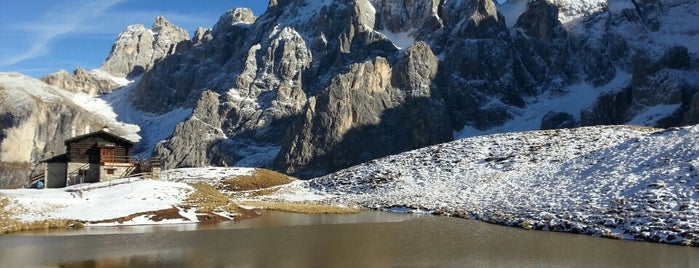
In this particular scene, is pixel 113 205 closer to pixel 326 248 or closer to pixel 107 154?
pixel 326 248

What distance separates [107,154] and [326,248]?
1673 inches

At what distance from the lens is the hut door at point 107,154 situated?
6217 cm

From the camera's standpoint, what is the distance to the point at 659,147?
47031 millimetres

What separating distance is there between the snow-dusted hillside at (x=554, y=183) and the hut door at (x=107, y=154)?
18236 millimetres

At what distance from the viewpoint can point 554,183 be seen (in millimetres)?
47969

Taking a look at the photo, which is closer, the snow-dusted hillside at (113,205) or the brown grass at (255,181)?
the snow-dusted hillside at (113,205)

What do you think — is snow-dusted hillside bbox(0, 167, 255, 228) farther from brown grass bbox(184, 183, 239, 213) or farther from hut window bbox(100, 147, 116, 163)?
hut window bbox(100, 147, 116, 163)

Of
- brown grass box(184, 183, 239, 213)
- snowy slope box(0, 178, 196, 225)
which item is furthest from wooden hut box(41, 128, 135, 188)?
brown grass box(184, 183, 239, 213)

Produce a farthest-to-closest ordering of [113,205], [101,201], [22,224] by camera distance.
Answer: [101,201] → [113,205] → [22,224]

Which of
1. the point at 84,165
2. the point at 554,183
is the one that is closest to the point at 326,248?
the point at 554,183

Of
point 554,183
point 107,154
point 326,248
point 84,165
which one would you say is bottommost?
point 326,248

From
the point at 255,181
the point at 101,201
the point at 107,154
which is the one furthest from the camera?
the point at 255,181

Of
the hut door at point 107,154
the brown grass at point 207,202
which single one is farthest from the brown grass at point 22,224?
the hut door at point 107,154

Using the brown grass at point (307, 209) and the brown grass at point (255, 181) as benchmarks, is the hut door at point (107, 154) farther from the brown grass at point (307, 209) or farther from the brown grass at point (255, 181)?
the brown grass at point (307, 209)
